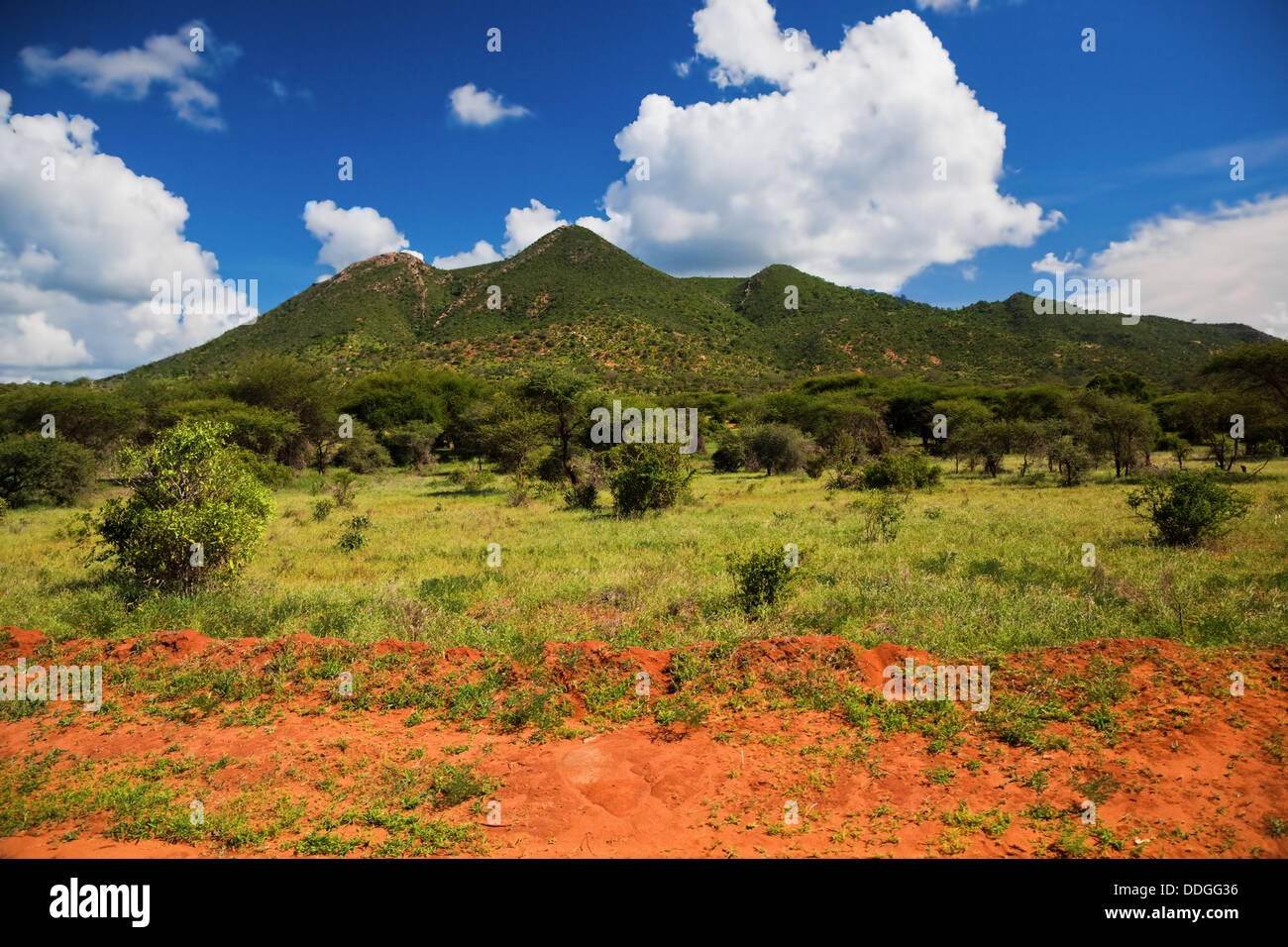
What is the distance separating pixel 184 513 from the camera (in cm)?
935

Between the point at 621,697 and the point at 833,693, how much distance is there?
217 cm

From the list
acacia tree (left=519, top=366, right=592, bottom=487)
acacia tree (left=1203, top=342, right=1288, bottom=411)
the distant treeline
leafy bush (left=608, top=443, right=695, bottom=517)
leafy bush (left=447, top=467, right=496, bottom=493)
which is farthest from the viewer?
acacia tree (left=519, top=366, right=592, bottom=487)

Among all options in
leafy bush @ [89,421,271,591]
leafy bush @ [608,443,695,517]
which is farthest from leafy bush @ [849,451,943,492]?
Result: leafy bush @ [89,421,271,591]

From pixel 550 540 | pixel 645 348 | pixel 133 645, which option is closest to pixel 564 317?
pixel 645 348

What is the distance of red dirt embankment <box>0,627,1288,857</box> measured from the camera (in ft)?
13.0

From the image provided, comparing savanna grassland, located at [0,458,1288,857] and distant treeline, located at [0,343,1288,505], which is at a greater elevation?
distant treeline, located at [0,343,1288,505]

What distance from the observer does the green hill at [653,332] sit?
71.3 meters

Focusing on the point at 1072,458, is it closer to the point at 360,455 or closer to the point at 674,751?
the point at 674,751

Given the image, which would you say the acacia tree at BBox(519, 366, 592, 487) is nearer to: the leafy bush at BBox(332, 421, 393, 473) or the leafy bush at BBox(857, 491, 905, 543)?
the leafy bush at BBox(332, 421, 393, 473)

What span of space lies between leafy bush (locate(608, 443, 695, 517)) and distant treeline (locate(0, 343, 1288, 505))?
877 cm

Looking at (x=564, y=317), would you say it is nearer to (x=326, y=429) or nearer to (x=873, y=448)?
(x=326, y=429)

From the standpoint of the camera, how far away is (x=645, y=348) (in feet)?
243

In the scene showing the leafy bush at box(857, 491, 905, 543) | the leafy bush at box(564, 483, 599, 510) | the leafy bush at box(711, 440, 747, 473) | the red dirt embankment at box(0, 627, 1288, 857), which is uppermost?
the leafy bush at box(711, 440, 747, 473)
